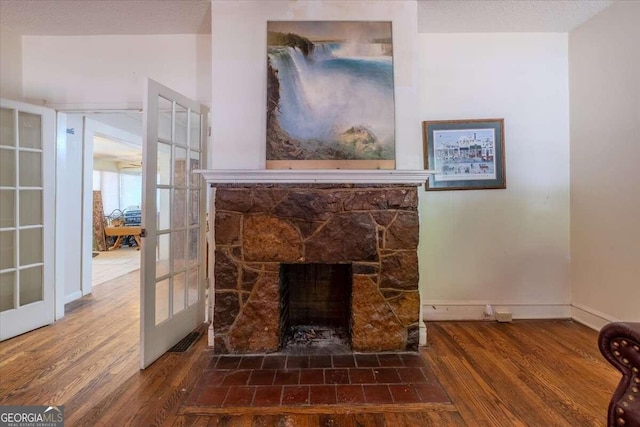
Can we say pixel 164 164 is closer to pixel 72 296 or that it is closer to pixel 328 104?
pixel 328 104

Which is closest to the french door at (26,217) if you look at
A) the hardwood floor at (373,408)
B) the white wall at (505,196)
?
the hardwood floor at (373,408)

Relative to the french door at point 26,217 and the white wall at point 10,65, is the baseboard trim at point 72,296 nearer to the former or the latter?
the french door at point 26,217

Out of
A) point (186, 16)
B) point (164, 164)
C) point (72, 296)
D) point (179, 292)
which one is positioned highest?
point (186, 16)

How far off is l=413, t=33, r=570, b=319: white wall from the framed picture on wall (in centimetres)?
7

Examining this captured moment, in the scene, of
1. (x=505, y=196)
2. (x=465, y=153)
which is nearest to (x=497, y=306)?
(x=505, y=196)

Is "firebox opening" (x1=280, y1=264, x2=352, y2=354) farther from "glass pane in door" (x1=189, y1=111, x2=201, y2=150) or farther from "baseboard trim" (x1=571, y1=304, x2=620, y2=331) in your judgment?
"baseboard trim" (x1=571, y1=304, x2=620, y2=331)

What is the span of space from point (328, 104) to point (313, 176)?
0.57 metres

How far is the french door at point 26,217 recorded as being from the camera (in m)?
2.48

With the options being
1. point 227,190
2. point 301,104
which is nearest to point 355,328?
point 227,190

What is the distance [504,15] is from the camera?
2443 mm

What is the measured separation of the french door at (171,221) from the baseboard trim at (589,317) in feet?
10.8

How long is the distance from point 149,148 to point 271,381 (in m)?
1.69

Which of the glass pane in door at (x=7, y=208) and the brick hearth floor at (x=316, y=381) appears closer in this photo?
the brick hearth floor at (x=316, y=381)

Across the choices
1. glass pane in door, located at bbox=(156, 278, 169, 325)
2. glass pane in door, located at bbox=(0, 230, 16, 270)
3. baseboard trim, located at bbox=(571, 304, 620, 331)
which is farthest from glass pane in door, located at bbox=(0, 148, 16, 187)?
baseboard trim, located at bbox=(571, 304, 620, 331)
